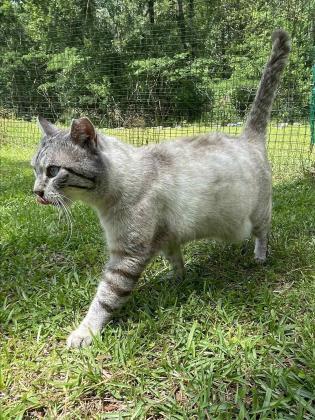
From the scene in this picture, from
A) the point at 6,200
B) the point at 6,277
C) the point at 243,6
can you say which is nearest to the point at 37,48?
the point at 243,6

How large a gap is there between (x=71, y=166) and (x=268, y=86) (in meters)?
1.67

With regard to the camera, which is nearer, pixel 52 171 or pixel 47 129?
pixel 52 171

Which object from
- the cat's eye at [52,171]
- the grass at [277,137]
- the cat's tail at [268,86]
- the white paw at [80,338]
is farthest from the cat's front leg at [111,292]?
the grass at [277,137]

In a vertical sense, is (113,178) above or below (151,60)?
below

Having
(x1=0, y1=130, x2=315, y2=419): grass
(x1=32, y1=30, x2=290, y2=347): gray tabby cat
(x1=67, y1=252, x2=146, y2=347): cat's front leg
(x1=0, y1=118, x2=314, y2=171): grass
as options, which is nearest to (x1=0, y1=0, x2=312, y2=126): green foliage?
(x1=0, y1=118, x2=314, y2=171): grass

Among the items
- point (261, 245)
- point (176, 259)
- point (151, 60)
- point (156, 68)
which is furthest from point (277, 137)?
point (176, 259)

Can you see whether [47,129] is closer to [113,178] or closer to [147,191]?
[113,178]

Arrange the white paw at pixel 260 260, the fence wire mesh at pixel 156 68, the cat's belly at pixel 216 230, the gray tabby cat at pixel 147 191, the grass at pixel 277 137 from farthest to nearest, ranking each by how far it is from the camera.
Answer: the fence wire mesh at pixel 156 68, the grass at pixel 277 137, the white paw at pixel 260 260, the cat's belly at pixel 216 230, the gray tabby cat at pixel 147 191

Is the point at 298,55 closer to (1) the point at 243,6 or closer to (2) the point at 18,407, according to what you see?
(1) the point at 243,6

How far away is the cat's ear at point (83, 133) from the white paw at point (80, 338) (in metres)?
0.95

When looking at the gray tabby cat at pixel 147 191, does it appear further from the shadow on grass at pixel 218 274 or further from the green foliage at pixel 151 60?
the green foliage at pixel 151 60

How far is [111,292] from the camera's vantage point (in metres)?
2.17

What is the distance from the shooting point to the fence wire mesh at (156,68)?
6.08m

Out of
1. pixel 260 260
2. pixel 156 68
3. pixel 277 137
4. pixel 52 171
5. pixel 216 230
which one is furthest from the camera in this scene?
pixel 156 68
